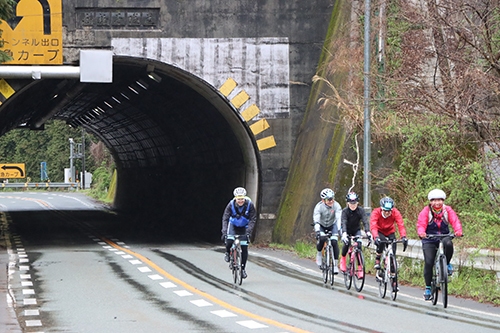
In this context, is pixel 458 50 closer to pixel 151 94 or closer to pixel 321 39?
pixel 321 39

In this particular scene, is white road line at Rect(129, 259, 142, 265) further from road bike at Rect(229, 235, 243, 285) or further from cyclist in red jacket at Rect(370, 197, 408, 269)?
cyclist in red jacket at Rect(370, 197, 408, 269)

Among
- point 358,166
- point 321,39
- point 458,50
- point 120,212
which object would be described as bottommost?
point 120,212

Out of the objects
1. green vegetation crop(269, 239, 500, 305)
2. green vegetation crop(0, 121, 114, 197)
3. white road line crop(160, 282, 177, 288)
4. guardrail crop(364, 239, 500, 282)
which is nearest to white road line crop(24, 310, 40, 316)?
white road line crop(160, 282, 177, 288)

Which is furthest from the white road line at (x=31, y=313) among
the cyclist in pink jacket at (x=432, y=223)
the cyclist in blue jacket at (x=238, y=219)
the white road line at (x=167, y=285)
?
the cyclist in pink jacket at (x=432, y=223)

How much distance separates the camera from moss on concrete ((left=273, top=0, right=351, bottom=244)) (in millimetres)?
20016

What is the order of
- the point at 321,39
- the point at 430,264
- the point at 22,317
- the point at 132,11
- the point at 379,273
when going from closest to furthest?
the point at 22,317 < the point at 430,264 < the point at 379,273 < the point at 132,11 < the point at 321,39

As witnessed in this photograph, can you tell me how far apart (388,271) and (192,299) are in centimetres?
326

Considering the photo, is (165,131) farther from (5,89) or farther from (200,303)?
(200,303)

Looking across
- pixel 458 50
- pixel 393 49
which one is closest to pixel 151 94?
pixel 393 49

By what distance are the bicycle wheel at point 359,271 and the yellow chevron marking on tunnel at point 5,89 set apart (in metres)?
12.0

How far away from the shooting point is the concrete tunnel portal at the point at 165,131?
890 inches

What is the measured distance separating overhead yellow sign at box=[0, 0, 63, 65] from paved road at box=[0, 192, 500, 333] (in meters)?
5.61

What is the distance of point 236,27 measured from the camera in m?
21.6

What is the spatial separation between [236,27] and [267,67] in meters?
1.58
